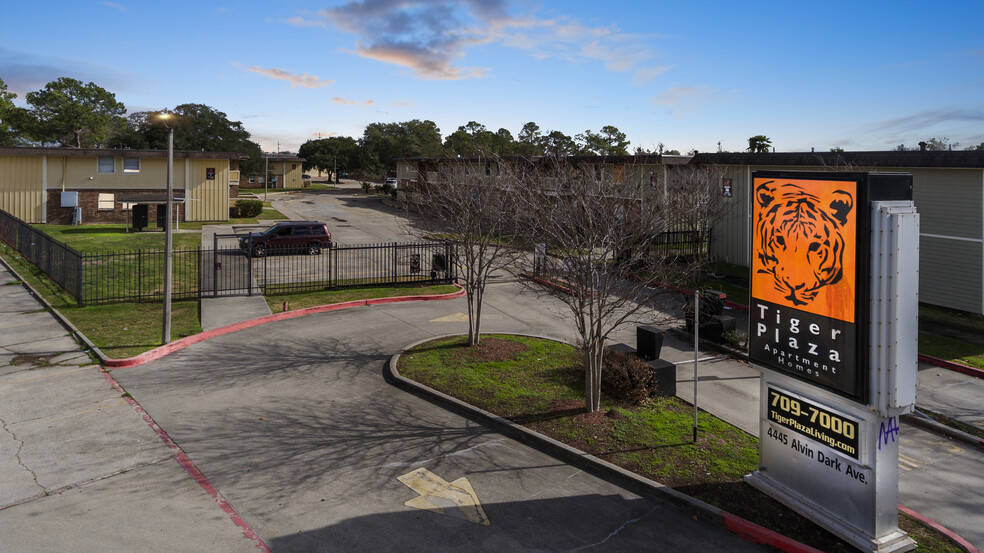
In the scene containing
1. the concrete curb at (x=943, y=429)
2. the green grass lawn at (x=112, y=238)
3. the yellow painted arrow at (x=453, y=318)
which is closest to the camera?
the concrete curb at (x=943, y=429)

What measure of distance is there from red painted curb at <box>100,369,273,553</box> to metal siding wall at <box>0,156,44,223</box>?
37669 millimetres

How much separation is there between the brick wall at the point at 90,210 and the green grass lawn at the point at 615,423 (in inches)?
1420

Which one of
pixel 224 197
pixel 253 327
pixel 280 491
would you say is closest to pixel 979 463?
pixel 280 491

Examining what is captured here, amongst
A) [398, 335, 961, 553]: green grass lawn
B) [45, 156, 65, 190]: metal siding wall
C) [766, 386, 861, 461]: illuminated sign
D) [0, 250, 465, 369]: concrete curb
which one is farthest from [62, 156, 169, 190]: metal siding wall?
[766, 386, 861, 461]: illuminated sign

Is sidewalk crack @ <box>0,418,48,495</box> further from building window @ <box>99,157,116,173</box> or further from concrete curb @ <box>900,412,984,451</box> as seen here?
building window @ <box>99,157,116,173</box>

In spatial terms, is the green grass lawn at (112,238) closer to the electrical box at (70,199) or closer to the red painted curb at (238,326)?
the electrical box at (70,199)

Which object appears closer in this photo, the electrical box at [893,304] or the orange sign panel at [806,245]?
the electrical box at [893,304]

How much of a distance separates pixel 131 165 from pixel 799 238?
47.5 meters

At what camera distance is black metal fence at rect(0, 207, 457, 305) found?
2322 cm

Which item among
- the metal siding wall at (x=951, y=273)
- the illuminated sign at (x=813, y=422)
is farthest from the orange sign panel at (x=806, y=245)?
the metal siding wall at (x=951, y=273)

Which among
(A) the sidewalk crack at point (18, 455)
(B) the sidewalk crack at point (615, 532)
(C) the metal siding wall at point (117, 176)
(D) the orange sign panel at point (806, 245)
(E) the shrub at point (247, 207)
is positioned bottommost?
(B) the sidewalk crack at point (615, 532)

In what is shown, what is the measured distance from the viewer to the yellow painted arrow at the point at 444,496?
357 inches

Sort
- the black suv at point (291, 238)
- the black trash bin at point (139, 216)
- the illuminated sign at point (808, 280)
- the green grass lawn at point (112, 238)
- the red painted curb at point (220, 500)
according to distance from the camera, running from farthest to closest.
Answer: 1. the black trash bin at point (139, 216)
2. the green grass lawn at point (112, 238)
3. the black suv at point (291, 238)
4. the red painted curb at point (220, 500)
5. the illuminated sign at point (808, 280)

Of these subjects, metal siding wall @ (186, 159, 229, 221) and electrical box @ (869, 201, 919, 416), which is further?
metal siding wall @ (186, 159, 229, 221)
